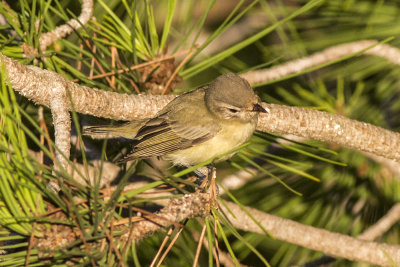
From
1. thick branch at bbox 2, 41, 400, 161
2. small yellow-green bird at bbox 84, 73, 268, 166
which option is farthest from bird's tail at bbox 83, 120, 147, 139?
thick branch at bbox 2, 41, 400, 161

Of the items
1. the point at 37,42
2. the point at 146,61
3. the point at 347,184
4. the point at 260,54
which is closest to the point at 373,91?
the point at 347,184

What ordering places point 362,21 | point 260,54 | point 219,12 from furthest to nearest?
point 219,12, point 260,54, point 362,21

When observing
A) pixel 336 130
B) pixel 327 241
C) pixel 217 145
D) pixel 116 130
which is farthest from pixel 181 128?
pixel 327 241

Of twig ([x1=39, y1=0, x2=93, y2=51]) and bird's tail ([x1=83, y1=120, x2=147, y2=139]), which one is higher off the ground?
twig ([x1=39, y1=0, x2=93, y2=51])

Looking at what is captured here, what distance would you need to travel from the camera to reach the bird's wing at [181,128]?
351 cm

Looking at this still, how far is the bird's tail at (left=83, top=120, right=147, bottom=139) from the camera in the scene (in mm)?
3068

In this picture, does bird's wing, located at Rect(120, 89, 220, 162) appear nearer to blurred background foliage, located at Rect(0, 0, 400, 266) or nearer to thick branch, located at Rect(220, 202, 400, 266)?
blurred background foliage, located at Rect(0, 0, 400, 266)

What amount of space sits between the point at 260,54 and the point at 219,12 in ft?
5.06

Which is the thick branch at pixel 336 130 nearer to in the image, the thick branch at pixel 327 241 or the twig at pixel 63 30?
the thick branch at pixel 327 241

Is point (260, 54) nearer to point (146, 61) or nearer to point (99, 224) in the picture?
point (146, 61)

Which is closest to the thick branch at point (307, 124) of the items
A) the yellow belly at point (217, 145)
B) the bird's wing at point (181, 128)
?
the yellow belly at point (217, 145)

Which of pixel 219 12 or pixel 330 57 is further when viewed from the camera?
pixel 219 12

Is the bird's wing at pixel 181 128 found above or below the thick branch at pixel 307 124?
below

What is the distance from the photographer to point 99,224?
67.5 inches
